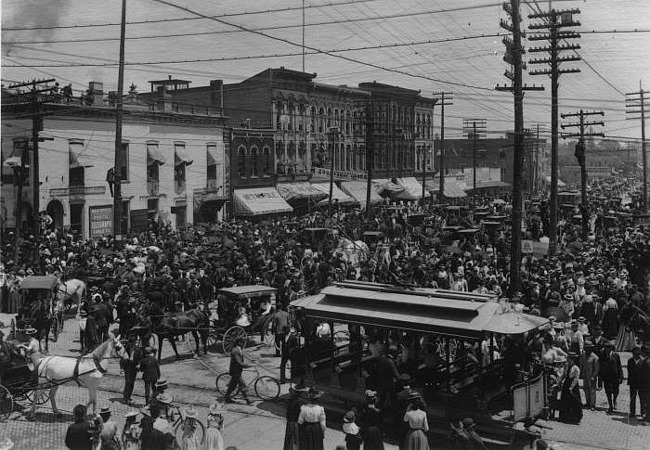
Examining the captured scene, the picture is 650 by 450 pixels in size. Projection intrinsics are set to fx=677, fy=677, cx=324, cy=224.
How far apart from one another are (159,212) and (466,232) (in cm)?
1951

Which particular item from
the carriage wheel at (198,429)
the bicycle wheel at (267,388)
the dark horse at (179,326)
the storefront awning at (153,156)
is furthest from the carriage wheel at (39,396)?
the storefront awning at (153,156)

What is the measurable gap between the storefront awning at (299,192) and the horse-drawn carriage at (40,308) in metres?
34.0

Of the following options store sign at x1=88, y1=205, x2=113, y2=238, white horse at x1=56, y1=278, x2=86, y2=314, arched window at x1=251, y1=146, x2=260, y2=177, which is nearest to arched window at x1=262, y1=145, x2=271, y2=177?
arched window at x1=251, y1=146, x2=260, y2=177

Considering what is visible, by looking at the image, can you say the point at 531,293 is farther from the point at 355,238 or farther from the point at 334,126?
the point at 334,126

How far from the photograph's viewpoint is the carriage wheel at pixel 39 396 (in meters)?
13.1

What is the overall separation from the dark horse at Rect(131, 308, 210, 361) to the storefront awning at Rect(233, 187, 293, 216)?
30142mm

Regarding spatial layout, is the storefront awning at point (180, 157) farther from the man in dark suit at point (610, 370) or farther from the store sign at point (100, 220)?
the man in dark suit at point (610, 370)

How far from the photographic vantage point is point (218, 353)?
18.4 metres

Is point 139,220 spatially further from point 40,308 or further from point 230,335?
point 230,335

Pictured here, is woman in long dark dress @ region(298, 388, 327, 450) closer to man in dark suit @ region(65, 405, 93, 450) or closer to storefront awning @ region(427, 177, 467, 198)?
man in dark suit @ region(65, 405, 93, 450)

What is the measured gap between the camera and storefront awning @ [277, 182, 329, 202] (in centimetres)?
5303

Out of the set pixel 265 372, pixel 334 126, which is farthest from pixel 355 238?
pixel 334 126

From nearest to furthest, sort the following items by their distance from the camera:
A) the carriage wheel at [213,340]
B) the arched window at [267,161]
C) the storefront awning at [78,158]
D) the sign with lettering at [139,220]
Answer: the carriage wheel at [213,340], the storefront awning at [78,158], the sign with lettering at [139,220], the arched window at [267,161]

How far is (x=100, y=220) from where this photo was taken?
38.2 m
